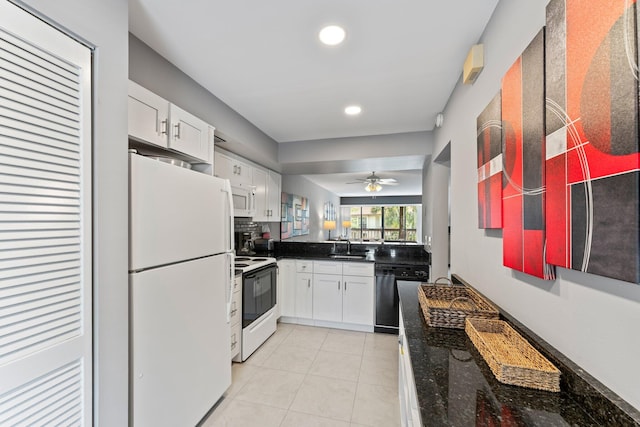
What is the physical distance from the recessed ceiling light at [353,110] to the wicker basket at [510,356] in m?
2.00

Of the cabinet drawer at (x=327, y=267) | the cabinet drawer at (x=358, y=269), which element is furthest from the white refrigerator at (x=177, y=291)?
the cabinet drawer at (x=358, y=269)

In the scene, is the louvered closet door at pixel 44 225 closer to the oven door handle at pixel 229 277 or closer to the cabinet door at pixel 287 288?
the oven door handle at pixel 229 277

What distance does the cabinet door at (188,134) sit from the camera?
1844 millimetres

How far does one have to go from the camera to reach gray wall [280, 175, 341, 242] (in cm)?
529

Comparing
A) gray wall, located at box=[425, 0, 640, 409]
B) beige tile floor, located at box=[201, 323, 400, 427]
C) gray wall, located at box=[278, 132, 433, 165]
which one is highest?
gray wall, located at box=[278, 132, 433, 165]

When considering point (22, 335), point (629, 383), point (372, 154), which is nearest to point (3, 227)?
point (22, 335)

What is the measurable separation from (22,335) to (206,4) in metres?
1.57

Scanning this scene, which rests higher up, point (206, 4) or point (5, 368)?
point (206, 4)

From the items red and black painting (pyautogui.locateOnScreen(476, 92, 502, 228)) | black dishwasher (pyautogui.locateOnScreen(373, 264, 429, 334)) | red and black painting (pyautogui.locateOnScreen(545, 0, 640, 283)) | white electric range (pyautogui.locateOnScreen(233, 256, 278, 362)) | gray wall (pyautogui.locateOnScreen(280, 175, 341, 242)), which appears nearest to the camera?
red and black painting (pyautogui.locateOnScreen(545, 0, 640, 283))

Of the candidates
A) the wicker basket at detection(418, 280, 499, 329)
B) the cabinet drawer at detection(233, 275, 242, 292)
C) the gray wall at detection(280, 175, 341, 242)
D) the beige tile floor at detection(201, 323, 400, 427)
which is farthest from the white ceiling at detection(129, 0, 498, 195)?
the gray wall at detection(280, 175, 341, 242)

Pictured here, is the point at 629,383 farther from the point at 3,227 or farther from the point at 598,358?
the point at 3,227

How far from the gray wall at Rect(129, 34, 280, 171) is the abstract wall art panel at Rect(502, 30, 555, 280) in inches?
79.0

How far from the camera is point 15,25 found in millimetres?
872

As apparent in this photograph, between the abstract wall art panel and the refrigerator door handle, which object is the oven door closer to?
the refrigerator door handle
